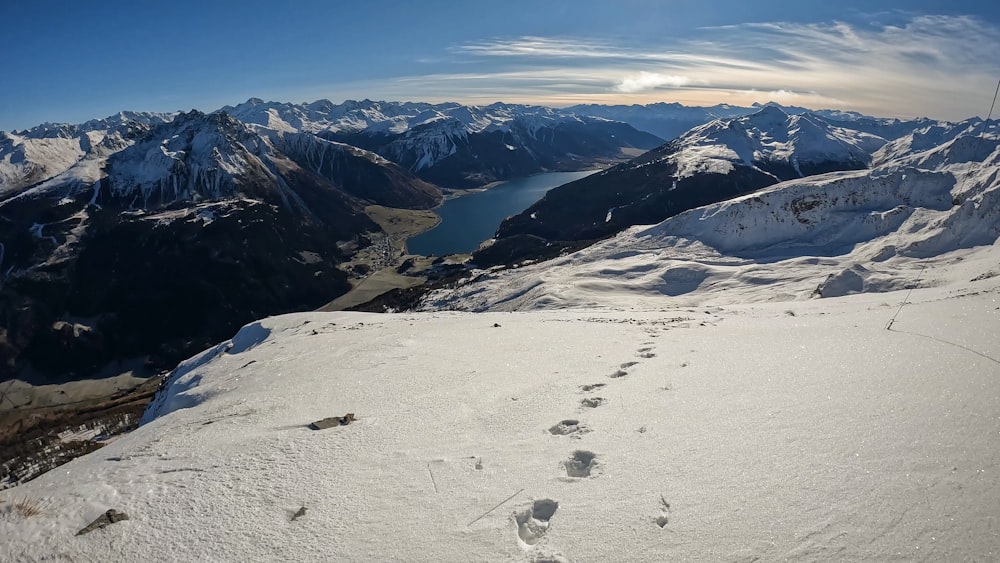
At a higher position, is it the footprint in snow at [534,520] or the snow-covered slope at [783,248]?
the footprint in snow at [534,520]

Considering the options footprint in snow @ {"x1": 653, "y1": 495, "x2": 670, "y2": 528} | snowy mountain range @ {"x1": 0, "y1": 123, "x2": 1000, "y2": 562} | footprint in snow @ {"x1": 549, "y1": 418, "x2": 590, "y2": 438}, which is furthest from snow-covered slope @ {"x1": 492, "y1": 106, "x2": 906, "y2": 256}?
footprint in snow @ {"x1": 653, "y1": 495, "x2": 670, "y2": 528}

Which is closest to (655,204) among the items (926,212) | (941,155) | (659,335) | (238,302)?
(941,155)

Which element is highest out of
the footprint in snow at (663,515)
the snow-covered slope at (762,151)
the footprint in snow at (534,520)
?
the snow-covered slope at (762,151)

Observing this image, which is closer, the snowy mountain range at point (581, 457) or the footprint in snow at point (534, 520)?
the snowy mountain range at point (581, 457)

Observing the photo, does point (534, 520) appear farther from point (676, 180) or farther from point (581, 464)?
point (676, 180)

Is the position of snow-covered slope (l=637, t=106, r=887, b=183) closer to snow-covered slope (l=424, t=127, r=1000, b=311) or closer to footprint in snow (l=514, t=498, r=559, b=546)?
snow-covered slope (l=424, t=127, r=1000, b=311)

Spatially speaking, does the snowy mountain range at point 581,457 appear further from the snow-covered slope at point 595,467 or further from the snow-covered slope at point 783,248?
the snow-covered slope at point 783,248

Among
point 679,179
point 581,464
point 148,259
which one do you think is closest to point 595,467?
point 581,464

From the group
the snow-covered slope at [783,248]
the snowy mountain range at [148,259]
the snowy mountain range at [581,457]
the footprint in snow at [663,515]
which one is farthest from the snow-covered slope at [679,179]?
the footprint in snow at [663,515]
